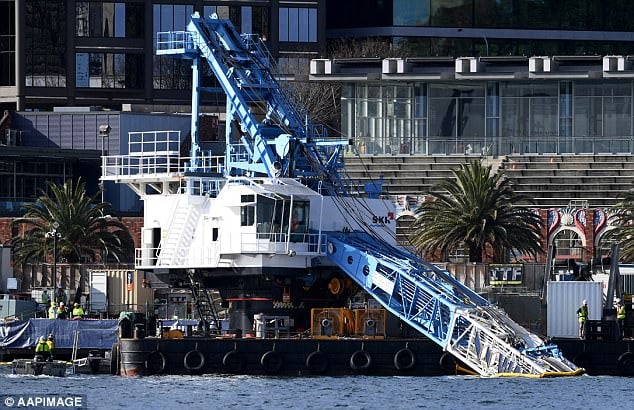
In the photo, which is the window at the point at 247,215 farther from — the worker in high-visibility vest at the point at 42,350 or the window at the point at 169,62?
the window at the point at 169,62

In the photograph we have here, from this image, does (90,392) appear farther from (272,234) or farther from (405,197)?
(405,197)

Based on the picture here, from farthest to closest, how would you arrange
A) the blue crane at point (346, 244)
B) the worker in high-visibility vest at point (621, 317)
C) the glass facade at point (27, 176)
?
the glass facade at point (27, 176), the worker in high-visibility vest at point (621, 317), the blue crane at point (346, 244)

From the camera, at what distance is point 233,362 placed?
70875mm

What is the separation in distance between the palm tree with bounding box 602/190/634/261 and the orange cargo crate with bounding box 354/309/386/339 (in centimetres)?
Result: 2088

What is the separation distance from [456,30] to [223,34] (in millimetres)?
83700

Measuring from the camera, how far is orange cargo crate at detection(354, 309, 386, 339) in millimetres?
73000

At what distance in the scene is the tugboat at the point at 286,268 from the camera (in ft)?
232

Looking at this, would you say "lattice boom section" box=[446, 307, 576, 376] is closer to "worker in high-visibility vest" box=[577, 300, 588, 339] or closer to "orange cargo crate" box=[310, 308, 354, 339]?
"worker in high-visibility vest" box=[577, 300, 588, 339]

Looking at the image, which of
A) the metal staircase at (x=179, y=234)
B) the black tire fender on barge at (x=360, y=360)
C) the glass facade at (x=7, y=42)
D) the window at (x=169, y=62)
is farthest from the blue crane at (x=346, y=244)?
the window at (x=169, y=62)

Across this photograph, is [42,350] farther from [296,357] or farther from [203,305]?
[296,357]

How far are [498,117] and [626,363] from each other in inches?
1798

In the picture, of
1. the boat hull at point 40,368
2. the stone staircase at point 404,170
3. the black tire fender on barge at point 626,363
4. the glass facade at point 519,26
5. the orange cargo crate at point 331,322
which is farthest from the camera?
the glass facade at point 519,26

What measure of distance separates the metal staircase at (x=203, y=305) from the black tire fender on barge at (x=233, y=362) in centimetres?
411

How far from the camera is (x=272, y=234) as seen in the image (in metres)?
74.4
